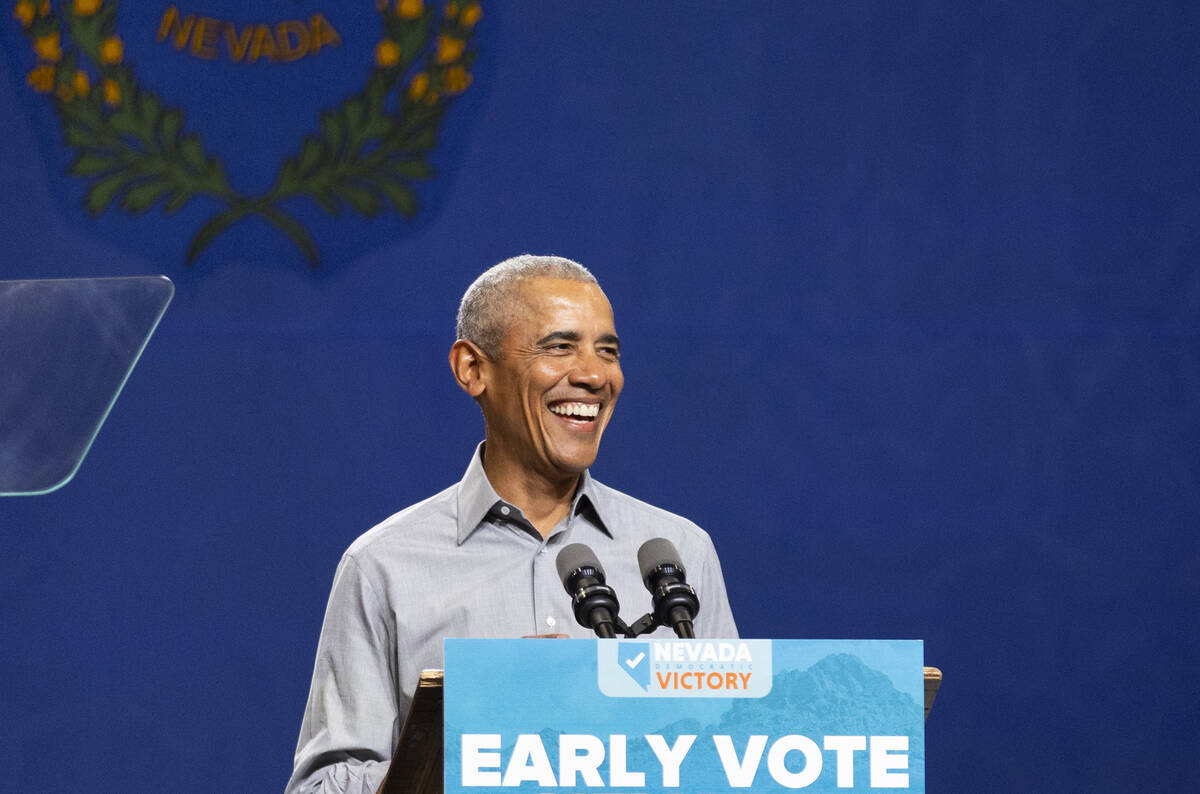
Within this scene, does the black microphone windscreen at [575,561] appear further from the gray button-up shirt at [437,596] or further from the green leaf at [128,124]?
the green leaf at [128,124]

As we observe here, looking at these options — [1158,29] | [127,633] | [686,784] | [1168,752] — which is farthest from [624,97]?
[686,784]

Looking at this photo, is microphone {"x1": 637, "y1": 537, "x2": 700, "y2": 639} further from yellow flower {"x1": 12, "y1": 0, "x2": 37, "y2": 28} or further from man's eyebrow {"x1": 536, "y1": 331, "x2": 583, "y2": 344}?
yellow flower {"x1": 12, "y1": 0, "x2": 37, "y2": 28}

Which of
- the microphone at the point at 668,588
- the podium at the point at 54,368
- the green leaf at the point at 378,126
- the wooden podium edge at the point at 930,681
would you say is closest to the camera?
the wooden podium edge at the point at 930,681

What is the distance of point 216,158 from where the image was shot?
3.23 metres

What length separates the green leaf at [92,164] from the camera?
3.24m

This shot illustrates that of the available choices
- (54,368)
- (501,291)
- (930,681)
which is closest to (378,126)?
(54,368)

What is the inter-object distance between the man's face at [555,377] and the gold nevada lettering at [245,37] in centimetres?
151

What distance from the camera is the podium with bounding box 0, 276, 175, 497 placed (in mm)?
2129

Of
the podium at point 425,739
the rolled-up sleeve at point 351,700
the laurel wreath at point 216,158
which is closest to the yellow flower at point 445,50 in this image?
the laurel wreath at point 216,158

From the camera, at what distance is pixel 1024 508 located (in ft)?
10.7

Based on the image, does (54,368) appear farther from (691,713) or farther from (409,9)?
(691,713)

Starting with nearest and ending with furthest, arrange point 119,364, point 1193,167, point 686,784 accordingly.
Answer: point 686,784
point 119,364
point 1193,167

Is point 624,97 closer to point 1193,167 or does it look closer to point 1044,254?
point 1044,254

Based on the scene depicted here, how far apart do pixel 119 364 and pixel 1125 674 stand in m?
2.31
